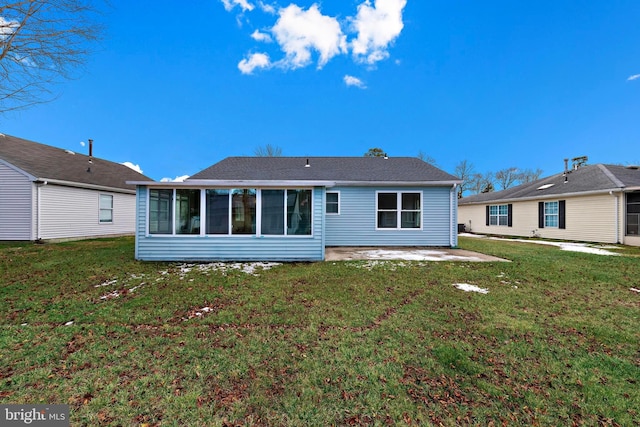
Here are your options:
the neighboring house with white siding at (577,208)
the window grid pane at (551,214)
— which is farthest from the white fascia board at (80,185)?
the window grid pane at (551,214)

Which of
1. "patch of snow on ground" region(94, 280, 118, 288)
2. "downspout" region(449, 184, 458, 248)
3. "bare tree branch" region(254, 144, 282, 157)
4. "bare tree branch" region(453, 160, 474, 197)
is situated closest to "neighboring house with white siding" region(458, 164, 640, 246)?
"downspout" region(449, 184, 458, 248)

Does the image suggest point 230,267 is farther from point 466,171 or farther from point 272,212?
point 466,171

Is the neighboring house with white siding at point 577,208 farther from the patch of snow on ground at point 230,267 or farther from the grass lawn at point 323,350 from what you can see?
the patch of snow on ground at point 230,267

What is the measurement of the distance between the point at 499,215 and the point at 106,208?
24167 millimetres

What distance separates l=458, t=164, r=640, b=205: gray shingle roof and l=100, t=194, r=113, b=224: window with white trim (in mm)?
23740

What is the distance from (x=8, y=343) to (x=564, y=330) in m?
6.85

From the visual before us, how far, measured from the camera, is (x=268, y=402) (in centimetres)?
209

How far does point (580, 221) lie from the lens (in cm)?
1266

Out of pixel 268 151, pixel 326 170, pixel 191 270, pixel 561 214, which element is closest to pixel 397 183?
pixel 326 170

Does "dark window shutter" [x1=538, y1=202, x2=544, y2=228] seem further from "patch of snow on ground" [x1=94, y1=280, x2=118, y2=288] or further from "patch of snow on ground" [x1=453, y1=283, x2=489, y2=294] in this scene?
"patch of snow on ground" [x1=94, y1=280, x2=118, y2=288]

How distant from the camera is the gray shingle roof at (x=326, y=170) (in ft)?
35.2

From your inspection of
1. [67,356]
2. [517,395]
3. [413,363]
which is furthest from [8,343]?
[517,395]

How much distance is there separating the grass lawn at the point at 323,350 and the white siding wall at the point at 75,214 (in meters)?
7.82

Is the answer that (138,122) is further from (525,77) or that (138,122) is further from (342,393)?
(525,77)
